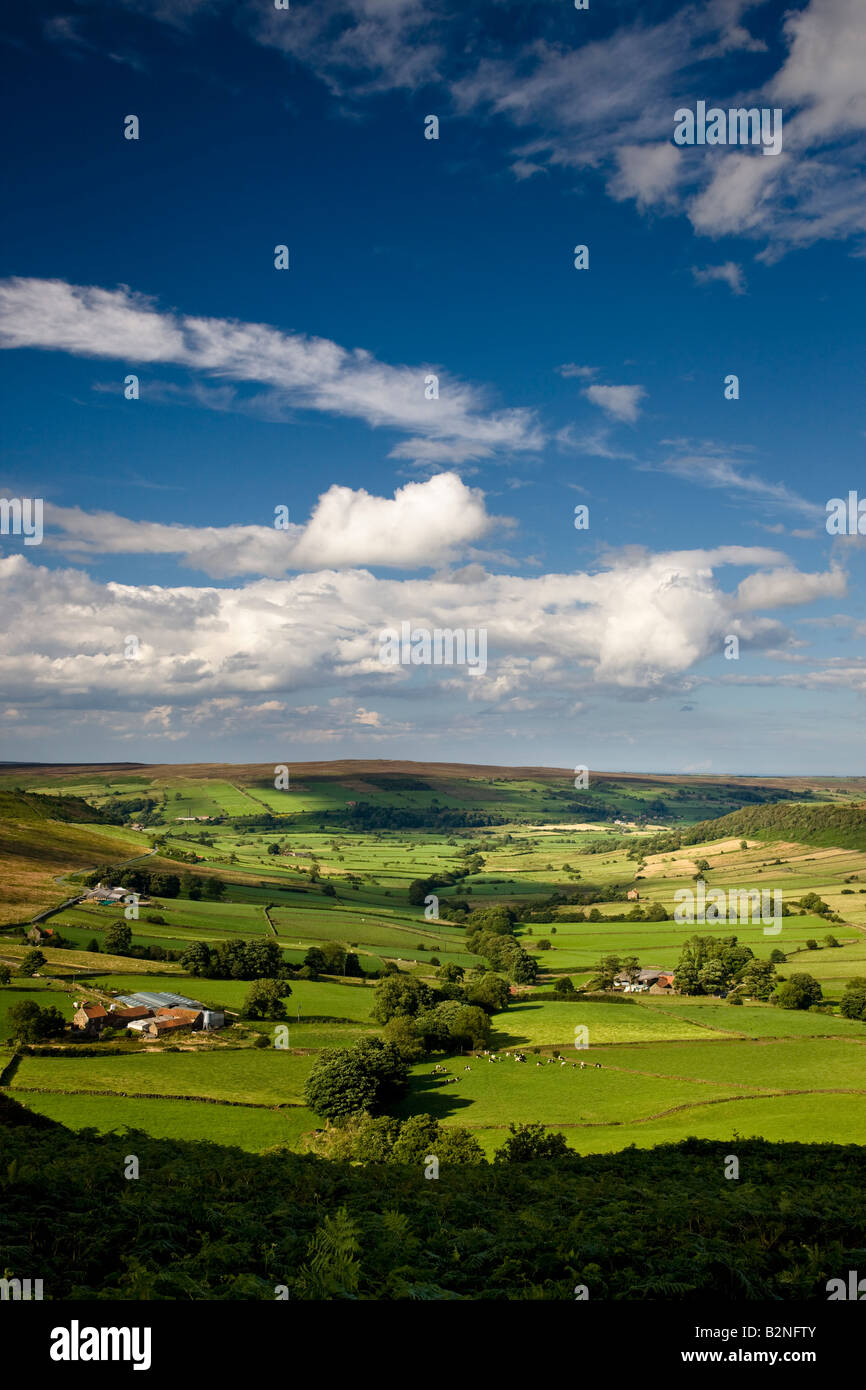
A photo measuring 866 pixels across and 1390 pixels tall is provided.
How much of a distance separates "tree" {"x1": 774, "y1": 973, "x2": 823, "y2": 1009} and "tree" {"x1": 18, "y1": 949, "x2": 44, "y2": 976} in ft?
245

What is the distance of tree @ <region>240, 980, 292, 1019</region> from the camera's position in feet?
209

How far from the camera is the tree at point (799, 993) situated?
2886 inches

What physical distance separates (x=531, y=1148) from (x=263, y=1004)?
122 feet

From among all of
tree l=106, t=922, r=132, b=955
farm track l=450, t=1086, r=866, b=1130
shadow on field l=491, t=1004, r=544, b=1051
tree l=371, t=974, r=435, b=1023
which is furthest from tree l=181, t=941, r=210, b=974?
farm track l=450, t=1086, r=866, b=1130

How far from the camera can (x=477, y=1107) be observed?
1841 inches

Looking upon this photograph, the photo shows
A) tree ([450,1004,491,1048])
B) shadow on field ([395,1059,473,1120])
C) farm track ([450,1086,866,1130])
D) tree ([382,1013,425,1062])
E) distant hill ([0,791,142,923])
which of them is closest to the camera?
farm track ([450,1086,866,1130])

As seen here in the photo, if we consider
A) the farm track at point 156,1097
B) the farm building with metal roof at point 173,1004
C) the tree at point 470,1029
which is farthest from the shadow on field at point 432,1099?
the farm building with metal roof at point 173,1004

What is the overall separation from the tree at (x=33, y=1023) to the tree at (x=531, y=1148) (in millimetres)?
36254

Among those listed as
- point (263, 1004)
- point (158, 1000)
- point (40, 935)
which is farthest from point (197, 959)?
point (40, 935)

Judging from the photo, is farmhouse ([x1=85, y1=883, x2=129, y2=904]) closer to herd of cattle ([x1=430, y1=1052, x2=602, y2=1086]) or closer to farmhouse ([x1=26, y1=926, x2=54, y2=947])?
farmhouse ([x1=26, y1=926, x2=54, y2=947])

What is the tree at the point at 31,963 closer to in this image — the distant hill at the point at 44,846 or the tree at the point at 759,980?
the distant hill at the point at 44,846
